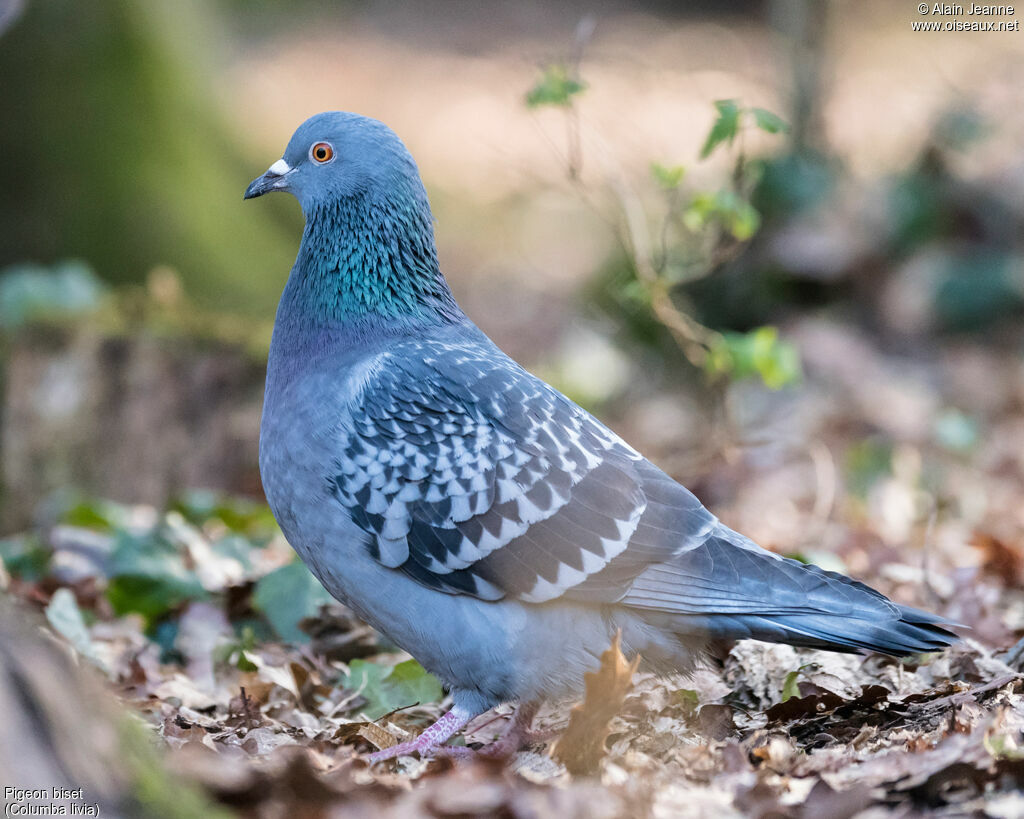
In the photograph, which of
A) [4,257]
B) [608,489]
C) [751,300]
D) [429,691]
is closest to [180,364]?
[4,257]

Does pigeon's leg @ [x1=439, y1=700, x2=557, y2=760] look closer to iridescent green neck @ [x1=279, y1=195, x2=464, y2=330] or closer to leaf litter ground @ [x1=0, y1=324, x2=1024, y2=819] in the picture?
leaf litter ground @ [x1=0, y1=324, x2=1024, y2=819]

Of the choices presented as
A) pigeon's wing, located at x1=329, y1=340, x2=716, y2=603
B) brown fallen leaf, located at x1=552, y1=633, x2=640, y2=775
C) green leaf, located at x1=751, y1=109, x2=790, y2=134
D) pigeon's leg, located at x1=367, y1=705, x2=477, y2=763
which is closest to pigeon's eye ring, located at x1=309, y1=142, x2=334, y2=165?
pigeon's wing, located at x1=329, y1=340, x2=716, y2=603

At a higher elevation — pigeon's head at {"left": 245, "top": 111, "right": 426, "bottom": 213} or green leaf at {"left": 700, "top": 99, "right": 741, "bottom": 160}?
green leaf at {"left": 700, "top": 99, "right": 741, "bottom": 160}

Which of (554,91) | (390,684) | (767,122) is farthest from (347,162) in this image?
(390,684)

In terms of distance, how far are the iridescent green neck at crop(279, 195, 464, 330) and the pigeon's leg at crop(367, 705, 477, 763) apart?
1520mm

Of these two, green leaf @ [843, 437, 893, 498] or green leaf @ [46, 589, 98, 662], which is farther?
green leaf @ [843, 437, 893, 498]

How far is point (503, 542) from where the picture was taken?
3.91 metres

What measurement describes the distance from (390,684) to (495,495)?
112 cm

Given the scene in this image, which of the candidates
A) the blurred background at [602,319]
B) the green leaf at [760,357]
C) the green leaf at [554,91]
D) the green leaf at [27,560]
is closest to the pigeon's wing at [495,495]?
the blurred background at [602,319]

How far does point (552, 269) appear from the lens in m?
15.8

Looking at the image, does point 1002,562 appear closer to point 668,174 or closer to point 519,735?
point 668,174

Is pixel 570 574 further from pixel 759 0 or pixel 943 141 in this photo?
pixel 759 0

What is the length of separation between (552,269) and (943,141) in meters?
5.78

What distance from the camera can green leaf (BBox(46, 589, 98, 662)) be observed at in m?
4.57
